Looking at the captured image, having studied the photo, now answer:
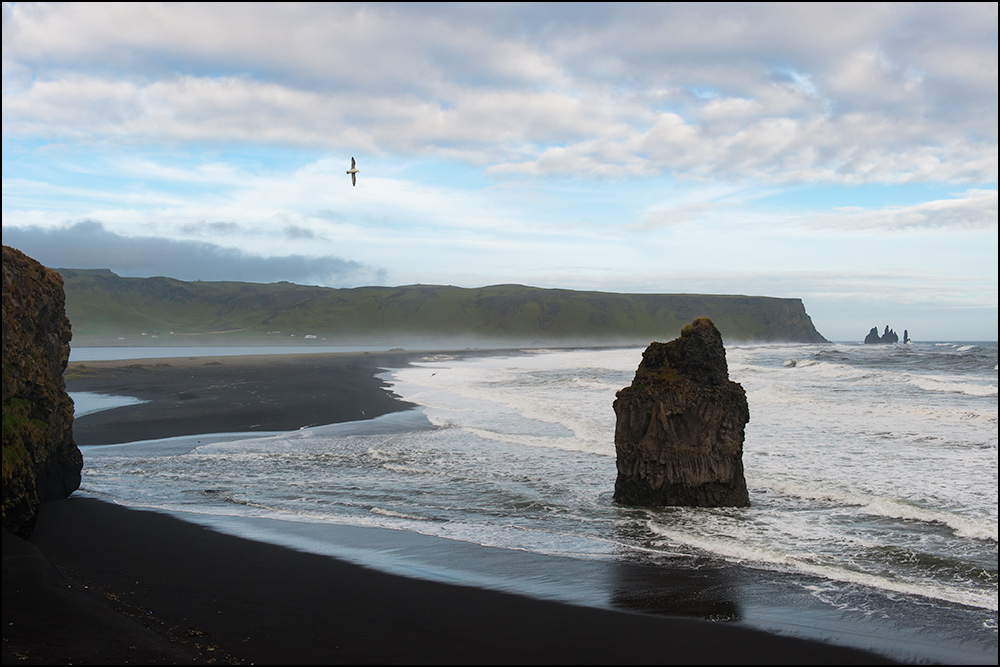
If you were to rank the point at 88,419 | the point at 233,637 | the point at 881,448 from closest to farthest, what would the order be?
the point at 233,637
the point at 881,448
the point at 88,419

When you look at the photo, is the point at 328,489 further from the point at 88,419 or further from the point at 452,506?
the point at 88,419

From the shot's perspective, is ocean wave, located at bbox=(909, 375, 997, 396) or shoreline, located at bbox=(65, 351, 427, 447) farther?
ocean wave, located at bbox=(909, 375, 997, 396)

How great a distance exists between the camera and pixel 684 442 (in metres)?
12.5

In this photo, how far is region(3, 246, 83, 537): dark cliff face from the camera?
29.9 feet

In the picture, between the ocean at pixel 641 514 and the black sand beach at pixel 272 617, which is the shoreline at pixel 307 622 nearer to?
the black sand beach at pixel 272 617

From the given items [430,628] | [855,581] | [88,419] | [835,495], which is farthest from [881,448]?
[88,419]

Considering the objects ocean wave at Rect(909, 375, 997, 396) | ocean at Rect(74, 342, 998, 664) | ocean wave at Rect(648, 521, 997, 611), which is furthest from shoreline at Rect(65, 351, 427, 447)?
ocean wave at Rect(909, 375, 997, 396)

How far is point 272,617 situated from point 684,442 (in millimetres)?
7750

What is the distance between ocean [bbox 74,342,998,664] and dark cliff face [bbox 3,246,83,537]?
4.16ft

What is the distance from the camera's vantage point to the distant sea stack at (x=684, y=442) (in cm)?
1236

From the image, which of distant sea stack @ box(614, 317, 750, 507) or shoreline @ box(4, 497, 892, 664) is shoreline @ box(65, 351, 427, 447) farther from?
distant sea stack @ box(614, 317, 750, 507)

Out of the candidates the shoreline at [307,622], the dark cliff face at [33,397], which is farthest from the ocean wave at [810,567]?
the dark cliff face at [33,397]

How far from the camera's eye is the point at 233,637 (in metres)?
6.60

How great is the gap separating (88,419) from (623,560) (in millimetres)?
22635
